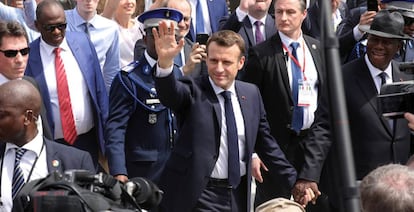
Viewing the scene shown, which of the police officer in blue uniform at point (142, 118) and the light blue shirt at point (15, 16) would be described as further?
the light blue shirt at point (15, 16)

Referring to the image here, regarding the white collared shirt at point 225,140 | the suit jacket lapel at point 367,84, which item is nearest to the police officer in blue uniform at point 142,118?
the white collared shirt at point 225,140

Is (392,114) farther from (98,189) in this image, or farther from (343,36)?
(98,189)

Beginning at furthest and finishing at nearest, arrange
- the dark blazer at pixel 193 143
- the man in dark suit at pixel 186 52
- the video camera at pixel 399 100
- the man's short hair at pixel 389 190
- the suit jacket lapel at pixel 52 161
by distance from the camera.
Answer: the man in dark suit at pixel 186 52 → the dark blazer at pixel 193 143 → the video camera at pixel 399 100 → the suit jacket lapel at pixel 52 161 → the man's short hair at pixel 389 190

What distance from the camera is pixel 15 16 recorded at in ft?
29.7

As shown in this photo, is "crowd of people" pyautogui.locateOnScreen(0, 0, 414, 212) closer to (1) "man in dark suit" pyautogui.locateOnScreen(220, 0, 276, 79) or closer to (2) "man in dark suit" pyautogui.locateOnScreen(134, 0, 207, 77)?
(2) "man in dark suit" pyautogui.locateOnScreen(134, 0, 207, 77)

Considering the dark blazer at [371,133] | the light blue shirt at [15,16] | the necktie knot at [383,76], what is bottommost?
the dark blazer at [371,133]

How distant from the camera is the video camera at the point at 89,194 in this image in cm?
372

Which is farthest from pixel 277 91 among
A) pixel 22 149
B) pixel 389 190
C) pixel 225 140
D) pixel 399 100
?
pixel 389 190

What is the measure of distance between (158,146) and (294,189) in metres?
1.04

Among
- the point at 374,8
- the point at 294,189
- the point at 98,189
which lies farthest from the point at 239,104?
the point at 98,189

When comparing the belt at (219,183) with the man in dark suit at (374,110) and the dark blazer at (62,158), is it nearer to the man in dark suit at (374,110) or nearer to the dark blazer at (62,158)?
the man in dark suit at (374,110)

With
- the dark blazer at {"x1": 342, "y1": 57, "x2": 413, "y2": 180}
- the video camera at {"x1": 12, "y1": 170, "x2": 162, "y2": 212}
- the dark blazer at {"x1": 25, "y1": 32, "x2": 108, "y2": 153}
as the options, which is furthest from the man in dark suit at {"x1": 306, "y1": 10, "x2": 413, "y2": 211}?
the video camera at {"x1": 12, "y1": 170, "x2": 162, "y2": 212}

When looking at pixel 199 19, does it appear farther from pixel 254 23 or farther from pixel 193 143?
pixel 193 143

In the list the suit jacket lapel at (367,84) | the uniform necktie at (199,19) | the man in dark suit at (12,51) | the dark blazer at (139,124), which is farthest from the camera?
the uniform necktie at (199,19)
